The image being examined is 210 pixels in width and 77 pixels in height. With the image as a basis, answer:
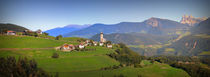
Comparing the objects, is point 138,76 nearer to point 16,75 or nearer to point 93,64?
point 93,64

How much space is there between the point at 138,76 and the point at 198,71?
3964 cm

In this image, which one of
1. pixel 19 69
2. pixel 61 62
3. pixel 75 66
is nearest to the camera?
pixel 19 69

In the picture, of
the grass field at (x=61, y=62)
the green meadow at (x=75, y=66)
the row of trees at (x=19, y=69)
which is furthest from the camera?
the grass field at (x=61, y=62)

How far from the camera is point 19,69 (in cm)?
5678

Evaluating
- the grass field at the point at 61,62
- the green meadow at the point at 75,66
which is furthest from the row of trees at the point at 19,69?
the grass field at the point at 61,62

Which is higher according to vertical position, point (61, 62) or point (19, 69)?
point (61, 62)

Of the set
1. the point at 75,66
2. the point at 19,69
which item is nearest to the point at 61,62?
the point at 75,66

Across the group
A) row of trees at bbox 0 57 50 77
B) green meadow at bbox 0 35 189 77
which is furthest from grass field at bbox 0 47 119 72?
row of trees at bbox 0 57 50 77

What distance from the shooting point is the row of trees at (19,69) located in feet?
179

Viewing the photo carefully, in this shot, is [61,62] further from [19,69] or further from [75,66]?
[19,69]

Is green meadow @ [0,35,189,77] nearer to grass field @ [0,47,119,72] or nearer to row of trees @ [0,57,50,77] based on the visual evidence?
grass field @ [0,47,119,72]

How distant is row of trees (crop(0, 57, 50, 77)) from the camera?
54444mm

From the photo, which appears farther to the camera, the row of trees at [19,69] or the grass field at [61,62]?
the grass field at [61,62]

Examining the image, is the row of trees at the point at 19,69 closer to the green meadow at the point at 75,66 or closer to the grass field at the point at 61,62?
the green meadow at the point at 75,66
